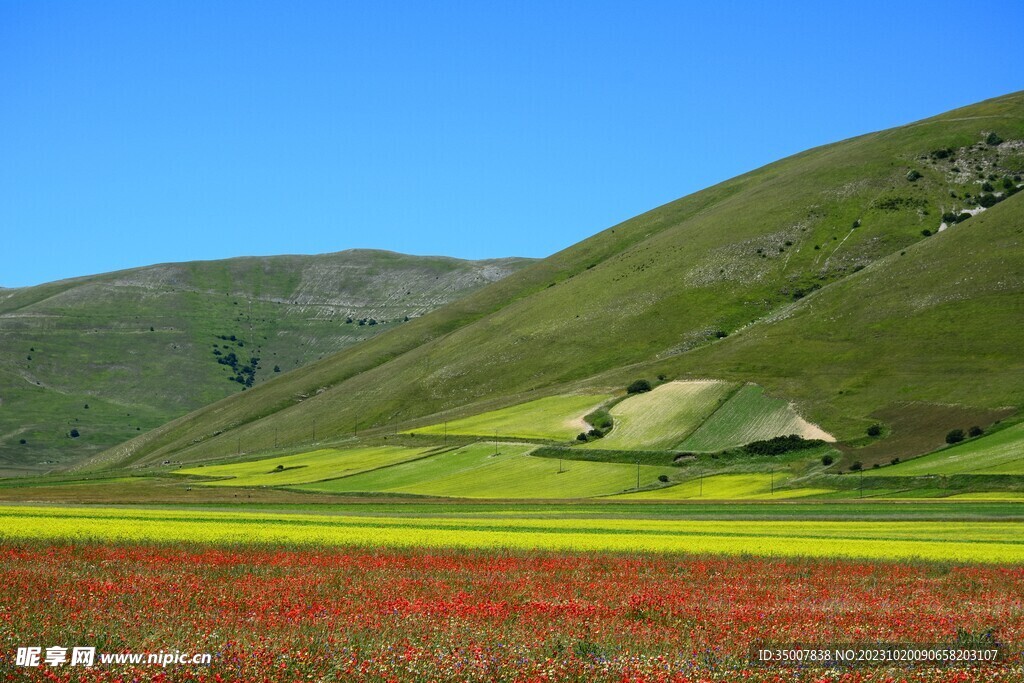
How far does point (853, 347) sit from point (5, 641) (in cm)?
14704

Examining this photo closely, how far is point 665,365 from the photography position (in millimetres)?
164750

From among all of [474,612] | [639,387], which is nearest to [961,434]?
[639,387]

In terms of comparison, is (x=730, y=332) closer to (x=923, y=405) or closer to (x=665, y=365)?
(x=665, y=365)

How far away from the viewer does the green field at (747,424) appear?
405 feet

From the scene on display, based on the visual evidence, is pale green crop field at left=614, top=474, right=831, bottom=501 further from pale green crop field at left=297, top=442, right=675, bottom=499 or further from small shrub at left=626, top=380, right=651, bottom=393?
small shrub at left=626, top=380, right=651, bottom=393

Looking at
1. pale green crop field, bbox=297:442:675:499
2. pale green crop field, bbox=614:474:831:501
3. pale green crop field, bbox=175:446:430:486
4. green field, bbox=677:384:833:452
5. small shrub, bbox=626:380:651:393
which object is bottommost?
pale green crop field, bbox=614:474:831:501

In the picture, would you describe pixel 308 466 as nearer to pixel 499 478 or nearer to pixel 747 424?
pixel 499 478

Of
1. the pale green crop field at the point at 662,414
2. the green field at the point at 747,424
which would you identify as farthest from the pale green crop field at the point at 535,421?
the green field at the point at 747,424

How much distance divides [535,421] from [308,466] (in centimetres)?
3380

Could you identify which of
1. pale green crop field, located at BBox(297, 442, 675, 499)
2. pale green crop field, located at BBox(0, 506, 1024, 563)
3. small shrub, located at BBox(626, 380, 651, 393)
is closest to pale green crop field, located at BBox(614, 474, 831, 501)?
pale green crop field, located at BBox(297, 442, 675, 499)

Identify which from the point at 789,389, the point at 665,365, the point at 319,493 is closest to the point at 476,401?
the point at 665,365

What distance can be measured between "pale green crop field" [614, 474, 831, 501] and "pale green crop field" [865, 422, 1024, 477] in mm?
9862

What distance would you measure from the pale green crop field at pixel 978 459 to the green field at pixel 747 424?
17976 mm

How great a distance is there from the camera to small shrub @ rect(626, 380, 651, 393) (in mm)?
152375
